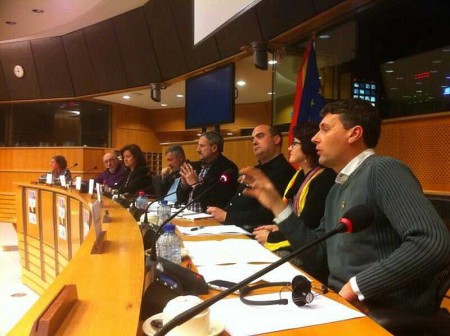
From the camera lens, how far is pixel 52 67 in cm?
748

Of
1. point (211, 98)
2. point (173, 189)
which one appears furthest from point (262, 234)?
point (211, 98)

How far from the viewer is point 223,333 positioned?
844 millimetres

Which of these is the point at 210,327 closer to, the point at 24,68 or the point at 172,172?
the point at 172,172

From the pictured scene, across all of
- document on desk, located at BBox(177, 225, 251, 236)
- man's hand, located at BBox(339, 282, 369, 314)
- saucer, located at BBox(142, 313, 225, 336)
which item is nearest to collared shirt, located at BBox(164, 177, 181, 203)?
document on desk, located at BBox(177, 225, 251, 236)

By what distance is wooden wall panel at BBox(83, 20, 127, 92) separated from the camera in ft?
21.6

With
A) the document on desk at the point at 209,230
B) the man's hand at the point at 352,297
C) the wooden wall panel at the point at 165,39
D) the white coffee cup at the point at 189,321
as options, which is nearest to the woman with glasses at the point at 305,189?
the document on desk at the point at 209,230

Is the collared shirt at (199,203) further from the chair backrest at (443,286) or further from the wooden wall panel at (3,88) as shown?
the wooden wall panel at (3,88)

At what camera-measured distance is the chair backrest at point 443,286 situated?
1199 millimetres

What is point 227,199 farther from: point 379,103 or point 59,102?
point 59,102

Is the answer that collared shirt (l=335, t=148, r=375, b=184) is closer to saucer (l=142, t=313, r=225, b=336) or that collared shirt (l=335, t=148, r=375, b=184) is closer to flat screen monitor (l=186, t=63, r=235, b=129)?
saucer (l=142, t=313, r=225, b=336)

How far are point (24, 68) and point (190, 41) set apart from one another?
4177mm

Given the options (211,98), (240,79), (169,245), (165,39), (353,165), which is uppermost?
(165,39)

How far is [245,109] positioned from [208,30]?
5.05 meters

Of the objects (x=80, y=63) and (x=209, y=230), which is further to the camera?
(x=80, y=63)
